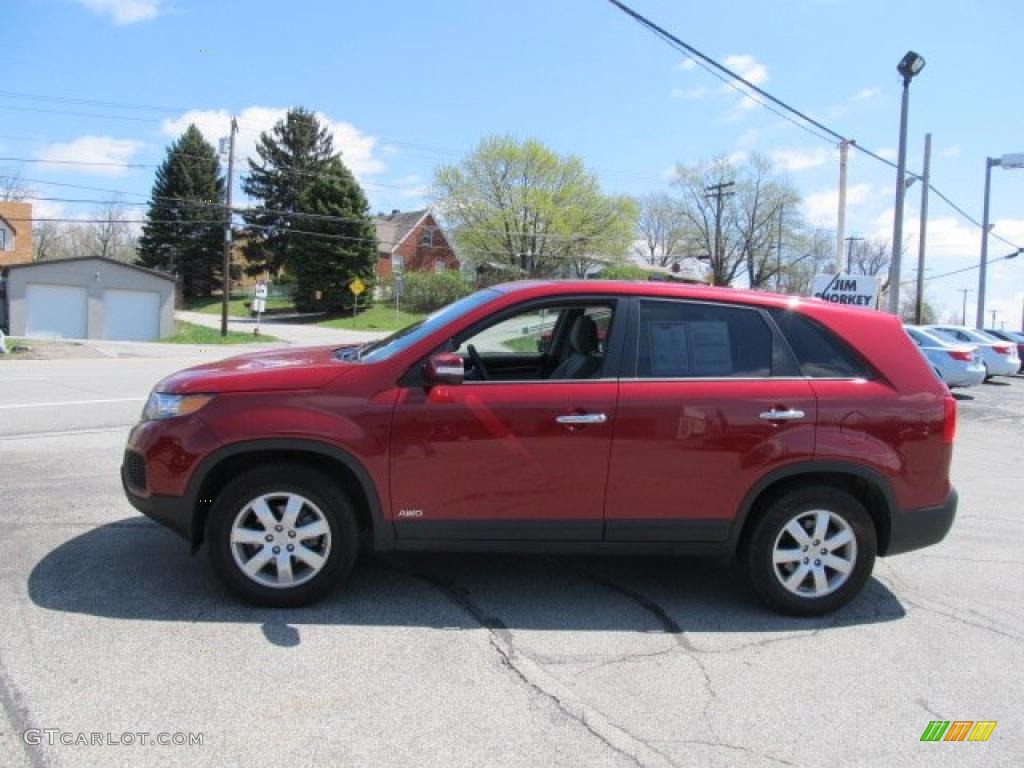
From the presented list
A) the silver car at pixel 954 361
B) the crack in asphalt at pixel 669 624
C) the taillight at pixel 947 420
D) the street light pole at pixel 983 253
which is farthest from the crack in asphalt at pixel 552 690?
the street light pole at pixel 983 253

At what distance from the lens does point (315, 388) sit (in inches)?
155

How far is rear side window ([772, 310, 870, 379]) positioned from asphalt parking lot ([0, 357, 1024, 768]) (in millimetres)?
1328

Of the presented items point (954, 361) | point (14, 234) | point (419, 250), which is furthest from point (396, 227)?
point (954, 361)

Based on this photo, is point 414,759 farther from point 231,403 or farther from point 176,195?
point 176,195

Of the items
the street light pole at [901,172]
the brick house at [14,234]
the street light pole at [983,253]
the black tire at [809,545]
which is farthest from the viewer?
the brick house at [14,234]

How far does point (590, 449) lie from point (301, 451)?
1444 mm

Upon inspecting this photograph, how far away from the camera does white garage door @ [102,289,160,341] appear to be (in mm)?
38188

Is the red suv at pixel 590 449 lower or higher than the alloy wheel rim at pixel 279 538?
higher

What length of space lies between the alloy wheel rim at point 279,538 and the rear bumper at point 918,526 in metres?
2.99

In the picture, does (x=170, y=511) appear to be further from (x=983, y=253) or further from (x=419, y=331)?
(x=983, y=253)

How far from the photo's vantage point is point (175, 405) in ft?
13.1

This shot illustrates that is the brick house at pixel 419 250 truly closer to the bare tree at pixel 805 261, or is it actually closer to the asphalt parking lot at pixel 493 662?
the bare tree at pixel 805 261

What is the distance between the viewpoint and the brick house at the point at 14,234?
197 ft

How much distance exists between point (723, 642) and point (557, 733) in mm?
1239
